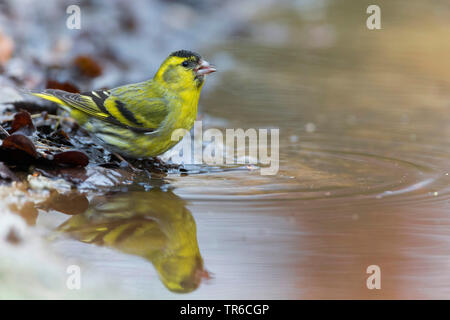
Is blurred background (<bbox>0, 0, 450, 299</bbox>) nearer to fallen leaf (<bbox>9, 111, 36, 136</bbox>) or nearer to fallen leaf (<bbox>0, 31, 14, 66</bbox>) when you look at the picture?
fallen leaf (<bbox>0, 31, 14, 66</bbox>)

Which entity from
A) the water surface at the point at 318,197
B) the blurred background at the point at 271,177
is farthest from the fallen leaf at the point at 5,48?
the water surface at the point at 318,197

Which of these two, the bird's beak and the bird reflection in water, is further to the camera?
the bird's beak

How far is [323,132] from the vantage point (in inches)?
214

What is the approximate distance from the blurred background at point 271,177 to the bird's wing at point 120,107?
1.49 ft

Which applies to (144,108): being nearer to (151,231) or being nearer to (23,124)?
(23,124)

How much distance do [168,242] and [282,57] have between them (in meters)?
6.39

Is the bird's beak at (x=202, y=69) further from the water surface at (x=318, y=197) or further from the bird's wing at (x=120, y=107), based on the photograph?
the water surface at (x=318, y=197)

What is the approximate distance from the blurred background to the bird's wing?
455 mm

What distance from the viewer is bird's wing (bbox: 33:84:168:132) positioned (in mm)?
4496

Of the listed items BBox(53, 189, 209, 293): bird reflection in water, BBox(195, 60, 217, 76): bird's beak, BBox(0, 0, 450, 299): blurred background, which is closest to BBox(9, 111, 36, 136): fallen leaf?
BBox(0, 0, 450, 299): blurred background

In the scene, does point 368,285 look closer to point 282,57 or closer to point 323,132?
point 323,132

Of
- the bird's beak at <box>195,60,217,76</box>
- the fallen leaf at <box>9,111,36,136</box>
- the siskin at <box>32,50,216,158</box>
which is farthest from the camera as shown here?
the bird's beak at <box>195,60,217,76</box>

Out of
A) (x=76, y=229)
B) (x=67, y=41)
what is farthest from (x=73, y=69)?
(x=76, y=229)

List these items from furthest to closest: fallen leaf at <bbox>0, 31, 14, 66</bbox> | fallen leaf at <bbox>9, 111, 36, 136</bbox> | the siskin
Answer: fallen leaf at <bbox>0, 31, 14, 66</bbox> → the siskin → fallen leaf at <bbox>9, 111, 36, 136</bbox>
